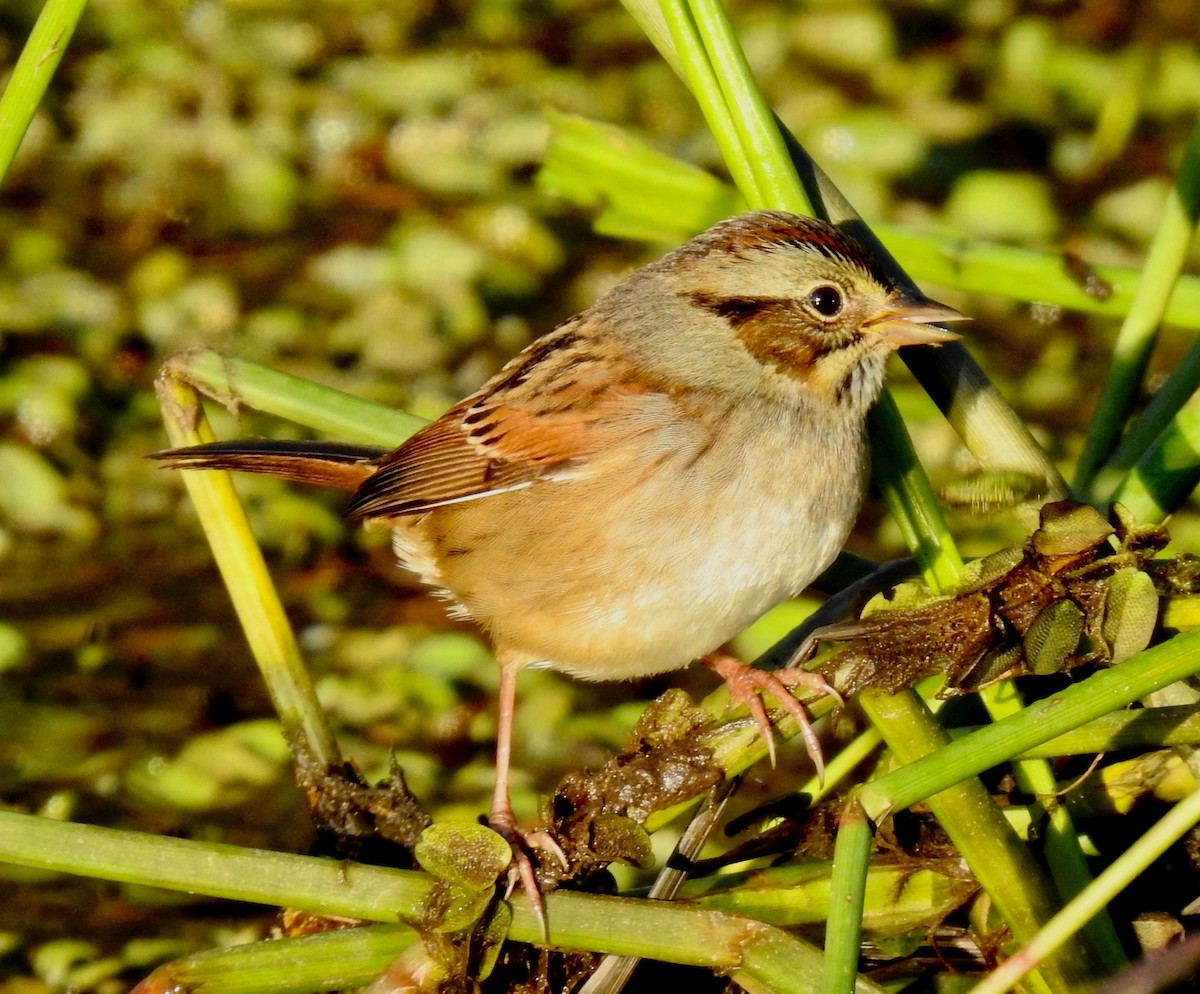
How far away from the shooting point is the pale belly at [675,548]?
2598 millimetres

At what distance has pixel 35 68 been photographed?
2.35 m

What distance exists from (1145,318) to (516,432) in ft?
3.87

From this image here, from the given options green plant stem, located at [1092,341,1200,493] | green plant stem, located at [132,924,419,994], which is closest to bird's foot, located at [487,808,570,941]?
green plant stem, located at [132,924,419,994]

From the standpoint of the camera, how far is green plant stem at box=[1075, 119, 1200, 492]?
9.41 ft

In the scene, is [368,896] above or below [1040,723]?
below

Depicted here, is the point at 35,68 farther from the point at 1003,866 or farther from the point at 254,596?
the point at 1003,866

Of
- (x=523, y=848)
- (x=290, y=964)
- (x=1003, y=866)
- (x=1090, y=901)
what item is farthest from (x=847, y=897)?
(x=290, y=964)

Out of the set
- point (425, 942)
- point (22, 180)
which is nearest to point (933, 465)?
point (425, 942)

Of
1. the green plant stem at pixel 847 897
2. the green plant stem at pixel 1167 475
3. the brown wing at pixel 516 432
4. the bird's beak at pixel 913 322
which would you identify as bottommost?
the green plant stem at pixel 847 897

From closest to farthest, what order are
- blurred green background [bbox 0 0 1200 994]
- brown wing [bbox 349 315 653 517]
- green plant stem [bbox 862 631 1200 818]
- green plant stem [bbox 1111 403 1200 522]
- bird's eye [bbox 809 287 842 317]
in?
green plant stem [bbox 862 631 1200 818] → green plant stem [bbox 1111 403 1200 522] → bird's eye [bbox 809 287 842 317] → brown wing [bbox 349 315 653 517] → blurred green background [bbox 0 0 1200 994]

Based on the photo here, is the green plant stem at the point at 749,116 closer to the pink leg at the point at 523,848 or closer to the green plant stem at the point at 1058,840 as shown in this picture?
the green plant stem at the point at 1058,840

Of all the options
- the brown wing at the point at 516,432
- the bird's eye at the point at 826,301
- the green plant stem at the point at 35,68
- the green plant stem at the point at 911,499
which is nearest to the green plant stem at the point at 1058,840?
the green plant stem at the point at 911,499

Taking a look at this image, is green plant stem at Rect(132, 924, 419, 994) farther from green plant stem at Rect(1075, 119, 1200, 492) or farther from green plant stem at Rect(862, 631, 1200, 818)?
green plant stem at Rect(1075, 119, 1200, 492)

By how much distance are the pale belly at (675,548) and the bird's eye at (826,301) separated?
231mm
